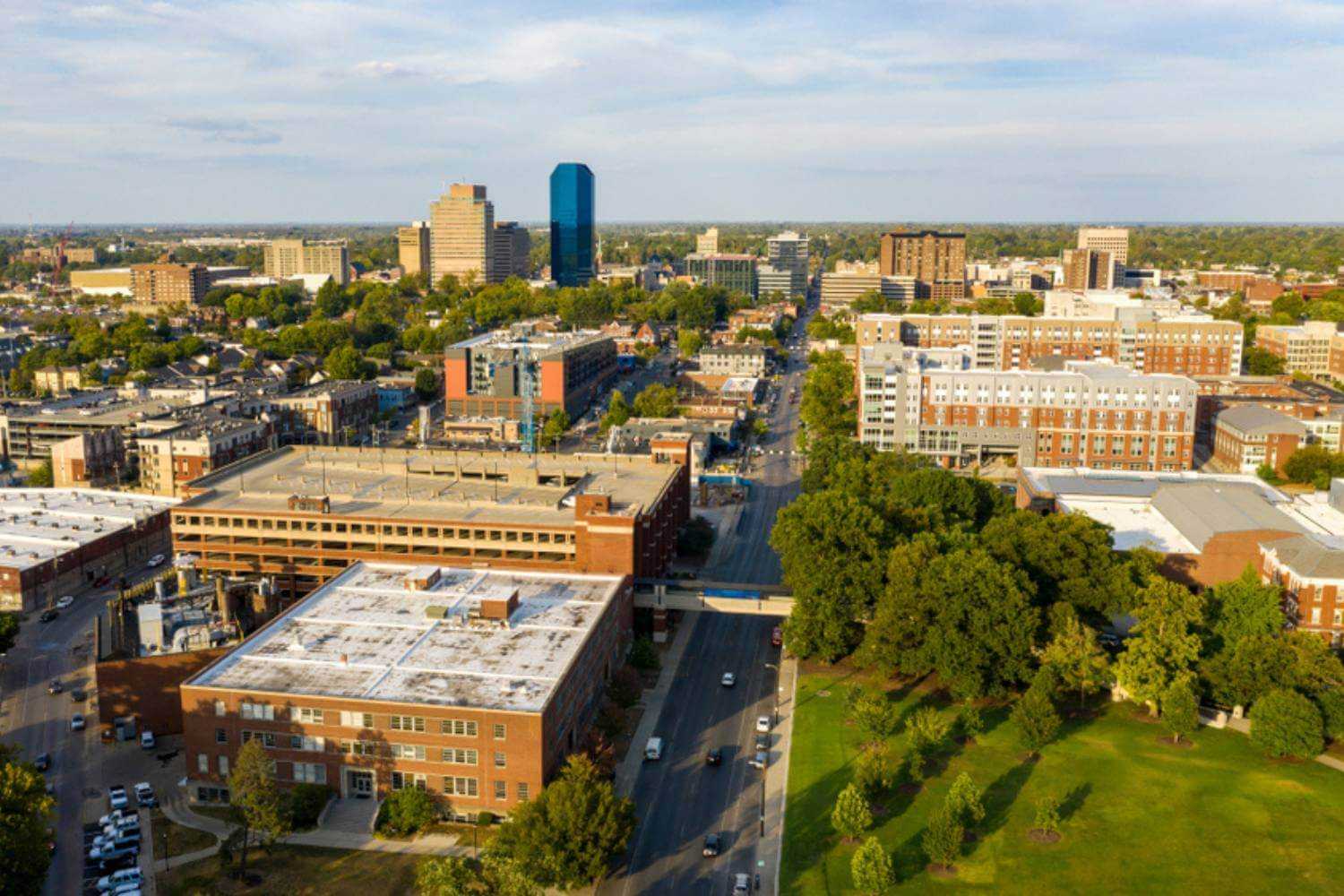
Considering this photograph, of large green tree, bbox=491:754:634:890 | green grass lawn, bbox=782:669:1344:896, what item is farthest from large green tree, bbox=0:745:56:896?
green grass lawn, bbox=782:669:1344:896

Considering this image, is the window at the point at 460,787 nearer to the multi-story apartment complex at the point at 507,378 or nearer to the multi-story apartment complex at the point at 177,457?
the multi-story apartment complex at the point at 177,457

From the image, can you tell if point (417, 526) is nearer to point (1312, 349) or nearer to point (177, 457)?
point (177, 457)

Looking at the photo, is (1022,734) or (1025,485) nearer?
(1022,734)

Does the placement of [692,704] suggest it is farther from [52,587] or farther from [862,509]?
[52,587]

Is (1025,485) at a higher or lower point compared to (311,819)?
higher

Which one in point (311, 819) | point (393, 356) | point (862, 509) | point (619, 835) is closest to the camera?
point (619, 835)

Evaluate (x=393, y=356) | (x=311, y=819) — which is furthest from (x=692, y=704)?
(x=393, y=356)
